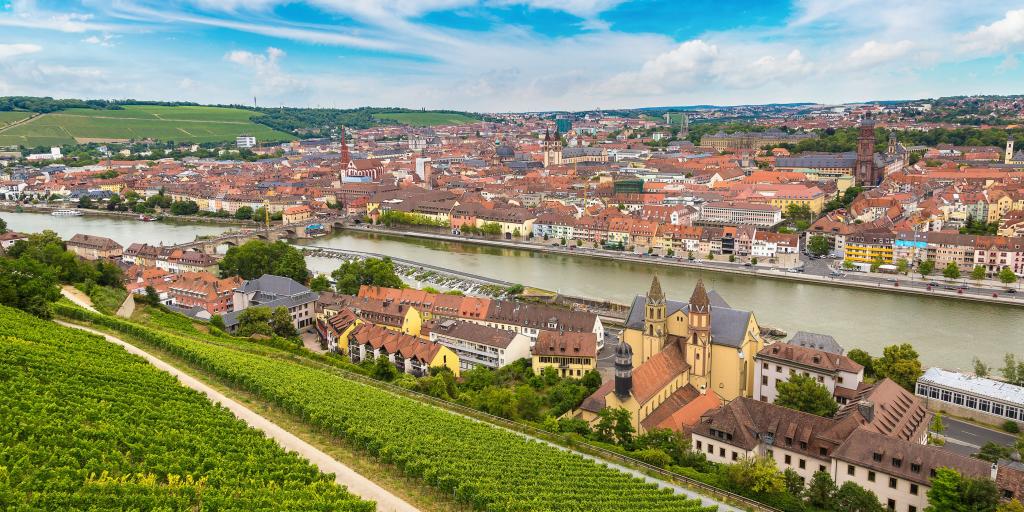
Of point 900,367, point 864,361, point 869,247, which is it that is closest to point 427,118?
point 869,247

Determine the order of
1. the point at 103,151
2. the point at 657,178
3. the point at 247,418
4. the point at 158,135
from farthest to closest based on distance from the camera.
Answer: the point at 158,135, the point at 103,151, the point at 657,178, the point at 247,418

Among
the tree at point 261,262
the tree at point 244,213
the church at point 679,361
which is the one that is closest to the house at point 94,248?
the tree at point 261,262

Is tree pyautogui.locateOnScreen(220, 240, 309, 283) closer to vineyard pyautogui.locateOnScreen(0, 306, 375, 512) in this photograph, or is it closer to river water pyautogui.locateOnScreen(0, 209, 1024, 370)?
river water pyautogui.locateOnScreen(0, 209, 1024, 370)

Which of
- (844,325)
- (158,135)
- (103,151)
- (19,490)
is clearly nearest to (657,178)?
(844,325)

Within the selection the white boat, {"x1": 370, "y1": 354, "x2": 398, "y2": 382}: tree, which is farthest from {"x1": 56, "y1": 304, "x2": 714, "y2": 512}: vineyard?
the white boat

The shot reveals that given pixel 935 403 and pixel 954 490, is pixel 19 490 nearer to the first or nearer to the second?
pixel 954 490

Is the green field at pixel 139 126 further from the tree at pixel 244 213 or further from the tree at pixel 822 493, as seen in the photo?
the tree at pixel 822 493
